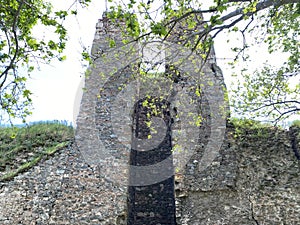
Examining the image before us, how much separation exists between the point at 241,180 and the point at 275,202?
61 centimetres

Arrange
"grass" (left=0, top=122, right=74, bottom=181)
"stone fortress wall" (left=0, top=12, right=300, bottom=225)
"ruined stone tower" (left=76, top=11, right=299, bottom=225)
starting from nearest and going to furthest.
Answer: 1. "stone fortress wall" (left=0, top=12, right=300, bottom=225)
2. "ruined stone tower" (left=76, top=11, right=299, bottom=225)
3. "grass" (left=0, top=122, right=74, bottom=181)

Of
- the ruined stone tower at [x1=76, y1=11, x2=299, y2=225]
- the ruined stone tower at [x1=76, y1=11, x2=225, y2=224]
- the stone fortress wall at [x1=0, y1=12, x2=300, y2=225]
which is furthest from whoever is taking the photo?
the ruined stone tower at [x1=76, y1=11, x2=225, y2=224]

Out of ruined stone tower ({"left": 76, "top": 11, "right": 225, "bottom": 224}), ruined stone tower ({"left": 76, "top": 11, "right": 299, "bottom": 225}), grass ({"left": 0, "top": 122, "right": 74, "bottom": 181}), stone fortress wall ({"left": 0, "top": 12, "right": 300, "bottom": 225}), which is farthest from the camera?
grass ({"left": 0, "top": 122, "right": 74, "bottom": 181})

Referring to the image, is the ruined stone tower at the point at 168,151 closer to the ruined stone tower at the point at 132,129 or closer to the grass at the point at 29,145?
the ruined stone tower at the point at 132,129

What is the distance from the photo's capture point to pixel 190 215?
4.85 meters

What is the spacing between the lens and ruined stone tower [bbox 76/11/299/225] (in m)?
4.75

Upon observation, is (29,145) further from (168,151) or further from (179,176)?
(168,151)

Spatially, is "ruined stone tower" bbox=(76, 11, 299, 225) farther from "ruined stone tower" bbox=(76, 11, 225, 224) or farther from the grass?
the grass

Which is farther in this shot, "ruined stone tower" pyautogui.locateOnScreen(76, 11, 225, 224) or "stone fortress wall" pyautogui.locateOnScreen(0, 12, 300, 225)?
"ruined stone tower" pyautogui.locateOnScreen(76, 11, 225, 224)

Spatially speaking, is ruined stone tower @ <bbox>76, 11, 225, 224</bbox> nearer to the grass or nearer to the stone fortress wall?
the stone fortress wall

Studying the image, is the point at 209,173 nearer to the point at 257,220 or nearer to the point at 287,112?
the point at 257,220

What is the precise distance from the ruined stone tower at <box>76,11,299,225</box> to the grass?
58 cm

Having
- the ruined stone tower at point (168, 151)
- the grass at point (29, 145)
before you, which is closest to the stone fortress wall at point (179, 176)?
the ruined stone tower at point (168, 151)

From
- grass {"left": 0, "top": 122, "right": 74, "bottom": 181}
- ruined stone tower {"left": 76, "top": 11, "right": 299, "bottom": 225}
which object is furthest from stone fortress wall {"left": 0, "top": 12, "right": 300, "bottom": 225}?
grass {"left": 0, "top": 122, "right": 74, "bottom": 181}
